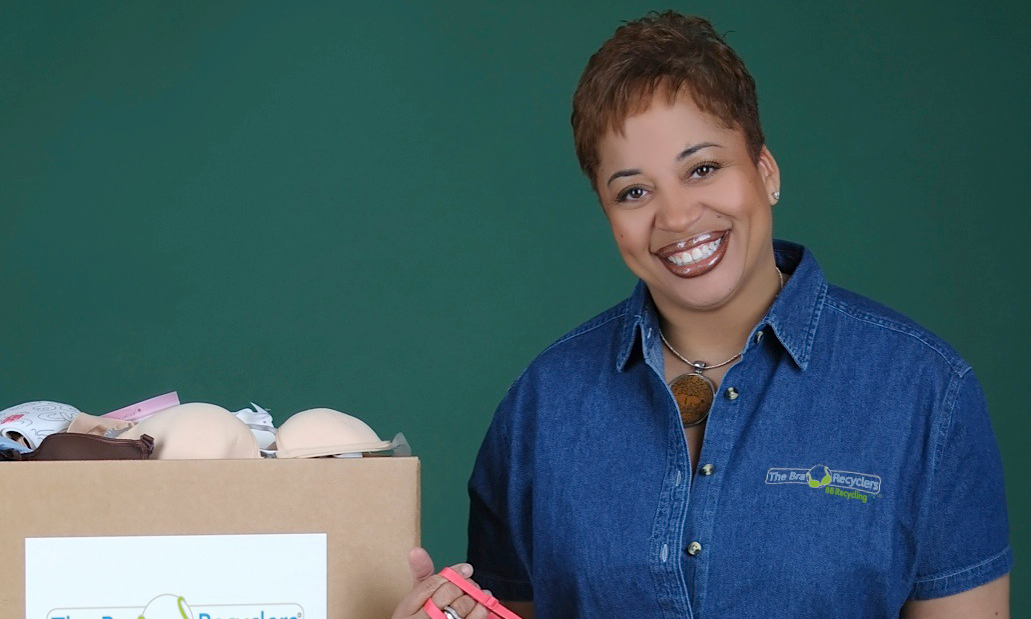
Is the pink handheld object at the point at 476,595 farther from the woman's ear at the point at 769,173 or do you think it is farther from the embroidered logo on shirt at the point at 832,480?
the woman's ear at the point at 769,173

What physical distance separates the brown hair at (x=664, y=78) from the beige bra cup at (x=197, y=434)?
0.57 m

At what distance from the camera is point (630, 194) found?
1.59 m

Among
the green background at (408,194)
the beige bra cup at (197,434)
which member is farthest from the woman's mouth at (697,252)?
the green background at (408,194)

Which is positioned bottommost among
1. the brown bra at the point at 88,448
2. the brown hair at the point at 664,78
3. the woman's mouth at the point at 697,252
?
the brown bra at the point at 88,448

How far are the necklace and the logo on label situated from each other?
1.97 feet

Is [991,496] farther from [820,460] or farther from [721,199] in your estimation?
[721,199]

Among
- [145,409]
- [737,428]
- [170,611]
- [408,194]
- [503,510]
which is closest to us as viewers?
[170,611]

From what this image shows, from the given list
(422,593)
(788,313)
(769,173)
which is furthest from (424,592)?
(769,173)

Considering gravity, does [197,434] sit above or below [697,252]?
below

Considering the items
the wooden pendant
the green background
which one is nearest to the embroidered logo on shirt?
the wooden pendant

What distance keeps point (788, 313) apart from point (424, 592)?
59 centimetres

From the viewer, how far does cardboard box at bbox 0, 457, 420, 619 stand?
130cm

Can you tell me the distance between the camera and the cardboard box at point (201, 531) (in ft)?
4.25

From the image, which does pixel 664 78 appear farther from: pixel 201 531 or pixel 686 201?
pixel 201 531
